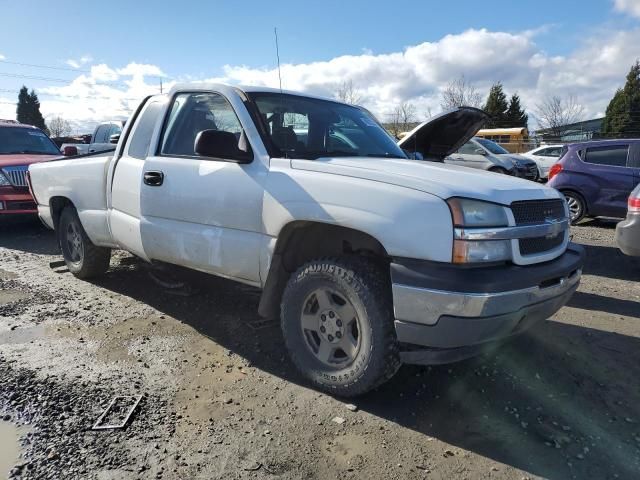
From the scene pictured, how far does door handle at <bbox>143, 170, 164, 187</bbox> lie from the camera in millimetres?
3883

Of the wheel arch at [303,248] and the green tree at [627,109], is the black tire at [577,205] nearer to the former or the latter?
the wheel arch at [303,248]

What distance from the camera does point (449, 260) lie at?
255 centimetres

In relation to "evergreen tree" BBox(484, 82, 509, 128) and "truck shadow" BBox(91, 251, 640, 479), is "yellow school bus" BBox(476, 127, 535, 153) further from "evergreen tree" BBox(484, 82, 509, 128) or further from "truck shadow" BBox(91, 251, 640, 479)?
"truck shadow" BBox(91, 251, 640, 479)

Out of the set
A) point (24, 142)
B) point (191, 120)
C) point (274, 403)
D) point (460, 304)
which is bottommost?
point (274, 403)

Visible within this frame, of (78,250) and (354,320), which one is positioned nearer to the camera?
(354,320)

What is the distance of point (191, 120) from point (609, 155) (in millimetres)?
7993

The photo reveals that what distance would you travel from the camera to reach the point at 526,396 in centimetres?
314

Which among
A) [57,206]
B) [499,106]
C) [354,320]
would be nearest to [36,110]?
[499,106]

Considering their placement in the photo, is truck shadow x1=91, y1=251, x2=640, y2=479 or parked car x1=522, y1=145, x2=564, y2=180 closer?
truck shadow x1=91, y1=251, x2=640, y2=479

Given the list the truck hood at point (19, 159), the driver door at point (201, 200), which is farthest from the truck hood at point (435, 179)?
the truck hood at point (19, 159)

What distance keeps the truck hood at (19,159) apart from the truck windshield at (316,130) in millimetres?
6124

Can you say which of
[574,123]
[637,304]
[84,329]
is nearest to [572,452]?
[637,304]

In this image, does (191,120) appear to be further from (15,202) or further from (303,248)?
(15,202)

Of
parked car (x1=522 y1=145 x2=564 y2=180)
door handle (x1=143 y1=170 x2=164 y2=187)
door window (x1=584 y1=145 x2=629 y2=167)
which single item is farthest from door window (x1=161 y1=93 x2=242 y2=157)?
parked car (x1=522 y1=145 x2=564 y2=180)
